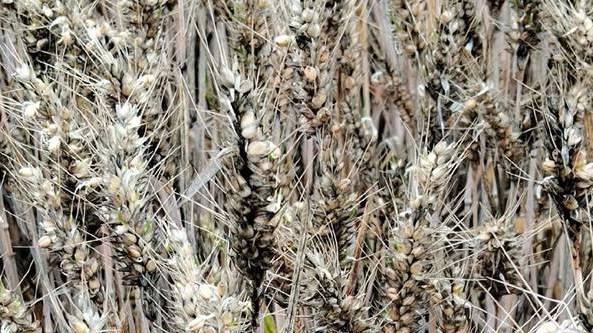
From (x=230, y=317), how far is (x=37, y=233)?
22.6 inches

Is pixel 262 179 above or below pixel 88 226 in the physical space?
above

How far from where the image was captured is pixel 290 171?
1071 mm

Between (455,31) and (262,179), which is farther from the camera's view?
(455,31)

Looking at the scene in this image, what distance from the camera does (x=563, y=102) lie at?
925 mm

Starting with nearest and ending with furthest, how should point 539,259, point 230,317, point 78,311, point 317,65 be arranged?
point 230,317 < point 78,311 < point 317,65 < point 539,259

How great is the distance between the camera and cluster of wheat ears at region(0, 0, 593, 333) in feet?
2.77

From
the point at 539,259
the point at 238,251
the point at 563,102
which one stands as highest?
the point at 563,102

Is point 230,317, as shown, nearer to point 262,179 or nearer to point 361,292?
point 262,179

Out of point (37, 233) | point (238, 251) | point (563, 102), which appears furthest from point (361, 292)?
point (37, 233)

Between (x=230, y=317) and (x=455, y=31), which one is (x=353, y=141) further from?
(x=230, y=317)

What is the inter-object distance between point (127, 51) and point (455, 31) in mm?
447

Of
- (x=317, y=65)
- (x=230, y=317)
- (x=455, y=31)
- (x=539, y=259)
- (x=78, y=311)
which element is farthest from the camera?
(x=539, y=259)

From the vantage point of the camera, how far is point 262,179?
0.79 m

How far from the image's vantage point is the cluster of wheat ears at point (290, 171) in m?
0.84
